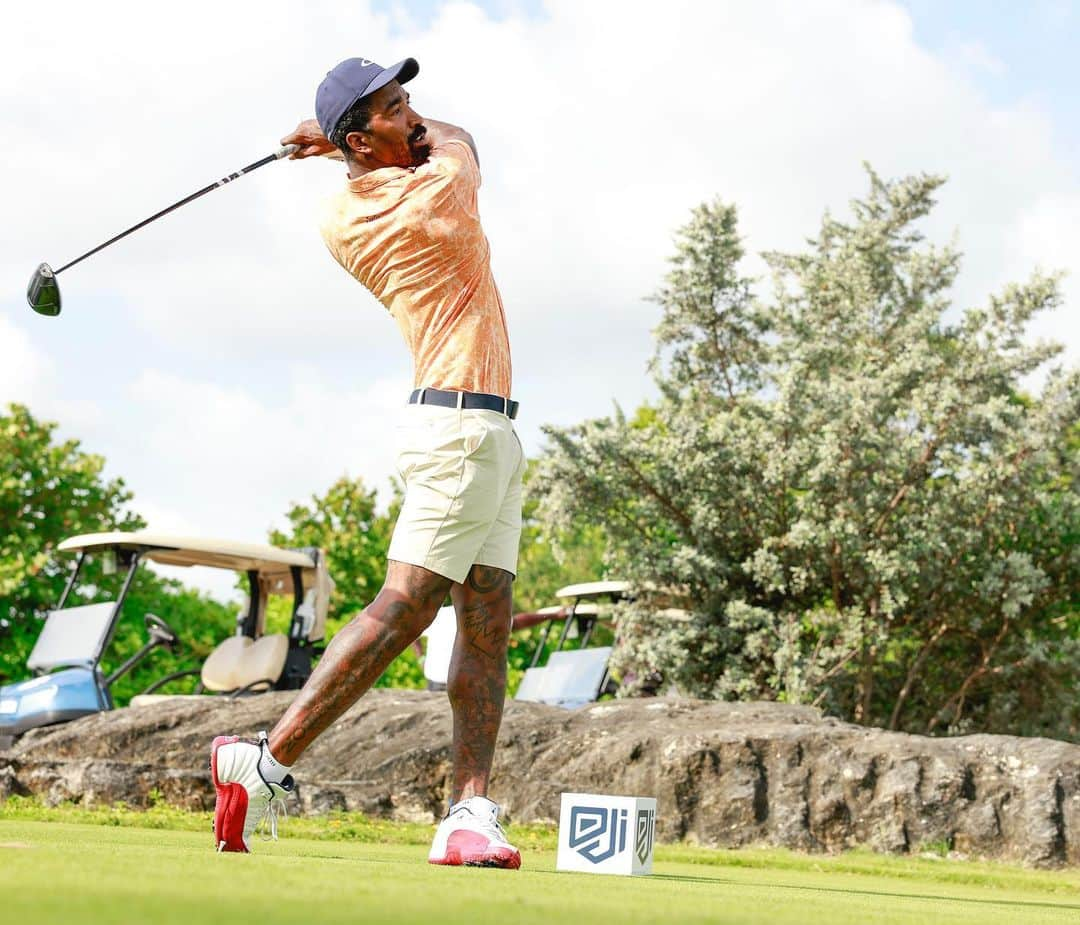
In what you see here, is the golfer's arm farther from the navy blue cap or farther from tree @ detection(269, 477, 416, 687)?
tree @ detection(269, 477, 416, 687)

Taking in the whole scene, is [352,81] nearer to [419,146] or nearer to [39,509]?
[419,146]

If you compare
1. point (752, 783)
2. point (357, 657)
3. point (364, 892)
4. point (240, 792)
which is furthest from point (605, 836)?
point (752, 783)

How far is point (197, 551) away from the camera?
13.2 m

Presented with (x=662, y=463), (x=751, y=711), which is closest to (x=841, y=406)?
(x=662, y=463)

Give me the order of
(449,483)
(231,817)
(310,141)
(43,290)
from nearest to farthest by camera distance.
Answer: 1. (231,817)
2. (449,483)
3. (310,141)
4. (43,290)

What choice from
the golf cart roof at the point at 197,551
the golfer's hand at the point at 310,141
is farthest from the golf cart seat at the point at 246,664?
the golfer's hand at the point at 310,141

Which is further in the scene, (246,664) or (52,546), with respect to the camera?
(52,546)

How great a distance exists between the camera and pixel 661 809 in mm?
7848

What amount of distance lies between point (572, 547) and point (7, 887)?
29.9 meters

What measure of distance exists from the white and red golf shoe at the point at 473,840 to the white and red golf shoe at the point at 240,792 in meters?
0.41

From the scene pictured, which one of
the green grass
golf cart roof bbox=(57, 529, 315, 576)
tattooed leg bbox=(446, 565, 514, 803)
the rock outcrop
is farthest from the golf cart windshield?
tattooed leg bbox=(446, 565, 514, 803)

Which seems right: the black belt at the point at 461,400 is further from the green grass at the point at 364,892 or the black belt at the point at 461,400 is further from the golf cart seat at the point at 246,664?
the golf cart seat at the point at 246,664

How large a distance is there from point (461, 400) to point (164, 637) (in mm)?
8237

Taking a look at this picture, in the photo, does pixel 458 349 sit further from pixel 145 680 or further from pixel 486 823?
pixel 145 680
